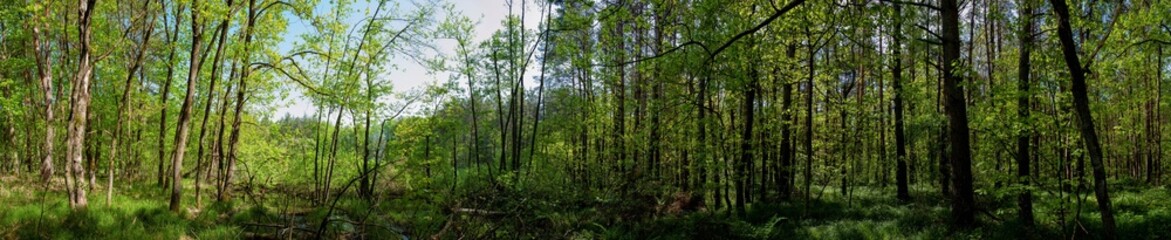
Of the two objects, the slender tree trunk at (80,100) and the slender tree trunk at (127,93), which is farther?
the slender tree trunk at (127,93)

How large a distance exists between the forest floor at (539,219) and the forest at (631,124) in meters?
0.08

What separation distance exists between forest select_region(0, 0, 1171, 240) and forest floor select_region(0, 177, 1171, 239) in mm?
81

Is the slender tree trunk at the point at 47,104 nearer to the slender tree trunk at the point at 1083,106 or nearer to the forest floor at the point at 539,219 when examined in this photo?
the forest floor at the point at 539,219

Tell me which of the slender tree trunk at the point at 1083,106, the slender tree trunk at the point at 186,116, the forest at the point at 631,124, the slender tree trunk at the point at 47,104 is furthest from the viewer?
the slender tree trunk at the point at 186,116

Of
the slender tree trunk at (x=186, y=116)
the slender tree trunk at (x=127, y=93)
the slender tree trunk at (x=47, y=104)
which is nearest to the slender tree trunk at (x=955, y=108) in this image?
the slender tree trunk at (x=186, y=116)

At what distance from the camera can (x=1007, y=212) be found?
10820mm

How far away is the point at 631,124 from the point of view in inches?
966

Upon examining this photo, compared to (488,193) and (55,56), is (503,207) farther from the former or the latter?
(55,56)

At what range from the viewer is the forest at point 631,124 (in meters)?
6.88

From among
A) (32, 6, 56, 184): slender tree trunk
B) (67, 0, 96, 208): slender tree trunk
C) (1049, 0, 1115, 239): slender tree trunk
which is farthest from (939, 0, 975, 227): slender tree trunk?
(32, 6, 56, 184): slender tree trunk

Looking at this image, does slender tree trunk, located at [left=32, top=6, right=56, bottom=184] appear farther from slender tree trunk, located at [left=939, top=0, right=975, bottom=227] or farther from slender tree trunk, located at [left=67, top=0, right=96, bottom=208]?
slender tree trunk, located at [left=939, top=0, right=975, bottom=227]

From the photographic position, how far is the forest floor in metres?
7.91

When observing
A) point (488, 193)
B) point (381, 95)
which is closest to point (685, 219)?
point (488, 193)

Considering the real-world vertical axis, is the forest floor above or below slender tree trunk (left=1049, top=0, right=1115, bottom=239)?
below
